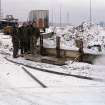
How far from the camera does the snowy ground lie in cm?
894

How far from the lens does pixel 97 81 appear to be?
1154 centimetres

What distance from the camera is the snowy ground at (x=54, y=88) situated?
29.3 ft

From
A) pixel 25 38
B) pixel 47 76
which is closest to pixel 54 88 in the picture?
pixel 47 76

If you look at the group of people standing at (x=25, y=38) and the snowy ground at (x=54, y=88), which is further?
the group of people standing at (x=25, y=38)

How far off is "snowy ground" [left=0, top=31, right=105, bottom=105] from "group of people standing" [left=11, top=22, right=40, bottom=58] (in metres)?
5.06

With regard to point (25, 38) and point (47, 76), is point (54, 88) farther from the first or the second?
point (25, 38)

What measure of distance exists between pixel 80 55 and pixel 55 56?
202 centimetres

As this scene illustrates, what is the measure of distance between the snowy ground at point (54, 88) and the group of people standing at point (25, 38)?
506cm

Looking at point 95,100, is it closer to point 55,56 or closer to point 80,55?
point 80,55

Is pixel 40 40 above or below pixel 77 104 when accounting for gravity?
above

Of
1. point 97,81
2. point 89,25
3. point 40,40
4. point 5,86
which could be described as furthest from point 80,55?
point 89,25

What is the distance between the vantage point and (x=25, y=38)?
63.8 ft

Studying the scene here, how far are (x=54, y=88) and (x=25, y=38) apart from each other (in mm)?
9264

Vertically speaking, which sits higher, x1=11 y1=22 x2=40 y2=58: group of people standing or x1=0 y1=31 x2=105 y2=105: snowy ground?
x1=11 y1=22 x2=40 y2=58: group of people standing
